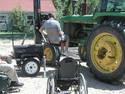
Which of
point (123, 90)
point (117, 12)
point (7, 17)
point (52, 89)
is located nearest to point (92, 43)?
point (117, 12)

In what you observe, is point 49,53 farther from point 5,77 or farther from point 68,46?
point 5,77

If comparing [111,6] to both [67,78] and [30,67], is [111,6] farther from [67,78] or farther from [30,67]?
[67,78]

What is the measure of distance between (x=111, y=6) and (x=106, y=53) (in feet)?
4.13

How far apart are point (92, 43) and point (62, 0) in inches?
1112

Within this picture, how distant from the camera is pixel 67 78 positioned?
760 cm

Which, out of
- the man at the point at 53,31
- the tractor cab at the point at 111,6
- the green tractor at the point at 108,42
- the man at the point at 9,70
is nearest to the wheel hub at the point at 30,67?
the green tractor at the point at 108,42

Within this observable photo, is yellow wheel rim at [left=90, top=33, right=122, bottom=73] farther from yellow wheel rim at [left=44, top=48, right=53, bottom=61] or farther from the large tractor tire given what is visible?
yellow wheel rim at [left=44, top=48, right=53, bottom=61]

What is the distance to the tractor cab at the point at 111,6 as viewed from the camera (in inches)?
413

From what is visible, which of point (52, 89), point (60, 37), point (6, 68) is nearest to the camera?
point (52, 89)

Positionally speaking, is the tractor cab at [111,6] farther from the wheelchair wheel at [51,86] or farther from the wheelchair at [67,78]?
the wheelchair wheel at [51,86]

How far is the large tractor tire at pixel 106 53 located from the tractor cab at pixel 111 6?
63cm

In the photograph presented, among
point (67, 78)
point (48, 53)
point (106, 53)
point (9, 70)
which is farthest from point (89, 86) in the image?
point (48, 53)

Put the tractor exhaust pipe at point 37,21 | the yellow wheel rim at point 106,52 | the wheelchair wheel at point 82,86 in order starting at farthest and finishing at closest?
the tractor exhaust pipe at point 37,21 < the yellow wheel rim at point 106,52 < the wheelchair wheel at point 82,86

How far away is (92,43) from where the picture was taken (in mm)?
10602
